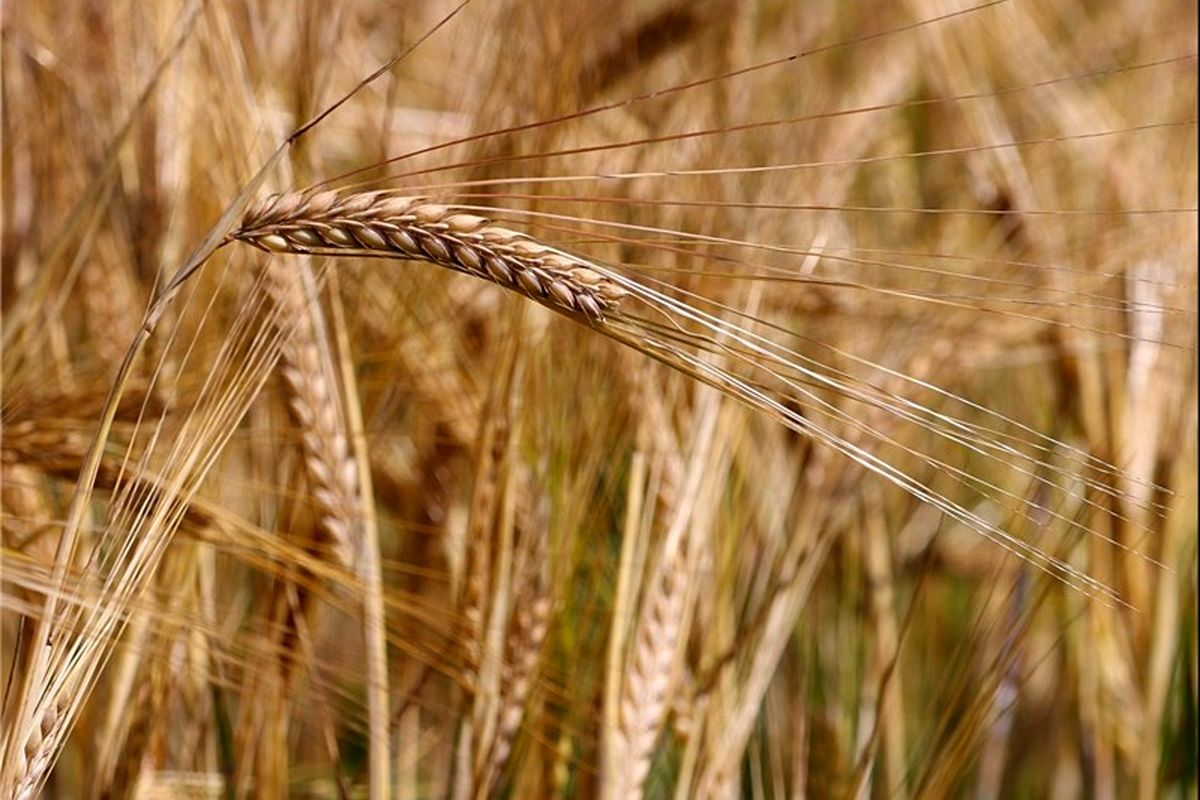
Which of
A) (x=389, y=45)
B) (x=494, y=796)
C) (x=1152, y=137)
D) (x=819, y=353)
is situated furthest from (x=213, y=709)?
(x=1152, y=137)

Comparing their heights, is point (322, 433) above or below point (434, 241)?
below

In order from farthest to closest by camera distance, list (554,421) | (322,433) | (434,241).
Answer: (554,421)
(322,433)
(434,241)

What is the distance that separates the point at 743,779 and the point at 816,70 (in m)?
0.89

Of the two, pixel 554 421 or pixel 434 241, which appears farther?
pixel 554 421

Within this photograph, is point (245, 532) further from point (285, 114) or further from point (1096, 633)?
point (1096, 633)

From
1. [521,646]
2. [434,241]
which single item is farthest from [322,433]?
[434,241]

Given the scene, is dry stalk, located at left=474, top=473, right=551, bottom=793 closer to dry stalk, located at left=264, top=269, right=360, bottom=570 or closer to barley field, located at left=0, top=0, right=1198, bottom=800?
barley field, located at left=0, top=0, right=1198, bottom=800

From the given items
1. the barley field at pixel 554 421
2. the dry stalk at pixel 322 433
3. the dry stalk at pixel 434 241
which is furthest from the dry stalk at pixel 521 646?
the dry stalk at pixel 434 241

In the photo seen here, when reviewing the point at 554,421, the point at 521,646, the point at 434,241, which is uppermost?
the point at 434,241

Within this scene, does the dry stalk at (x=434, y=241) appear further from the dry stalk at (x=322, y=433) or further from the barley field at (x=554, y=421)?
the dry stalk at (x=322, y=433)

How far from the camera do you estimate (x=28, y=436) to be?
0.79m

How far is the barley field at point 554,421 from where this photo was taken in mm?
625

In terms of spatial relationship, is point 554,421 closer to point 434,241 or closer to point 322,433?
point 322,433

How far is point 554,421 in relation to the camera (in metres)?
0.91
